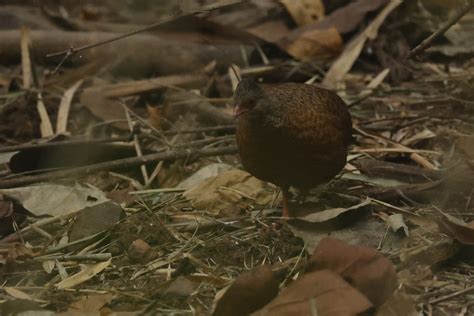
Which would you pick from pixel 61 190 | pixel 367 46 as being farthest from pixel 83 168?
pixel 367 46

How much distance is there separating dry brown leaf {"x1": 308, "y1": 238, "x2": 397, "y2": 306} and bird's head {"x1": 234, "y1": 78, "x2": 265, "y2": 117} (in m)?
0.92

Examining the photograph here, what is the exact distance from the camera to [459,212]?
4.31 metres

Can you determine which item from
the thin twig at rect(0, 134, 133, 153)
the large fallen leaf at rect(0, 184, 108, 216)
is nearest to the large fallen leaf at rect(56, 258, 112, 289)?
the large fallen leaf at rect(0, 184, 108, 216)

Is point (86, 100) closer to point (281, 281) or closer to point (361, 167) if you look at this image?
point (361, 167)

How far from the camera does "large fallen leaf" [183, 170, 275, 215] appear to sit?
4512mm

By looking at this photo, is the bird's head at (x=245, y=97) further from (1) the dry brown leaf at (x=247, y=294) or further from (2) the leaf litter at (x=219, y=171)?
(1) the dry brown leaf at (x=247, y=294)

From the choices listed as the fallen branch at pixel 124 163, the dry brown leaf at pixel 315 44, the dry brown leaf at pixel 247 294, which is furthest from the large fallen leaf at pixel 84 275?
the dry brown leaf at pixel 315 44

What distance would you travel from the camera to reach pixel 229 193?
4578 mm

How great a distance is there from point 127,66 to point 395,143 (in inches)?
88.9

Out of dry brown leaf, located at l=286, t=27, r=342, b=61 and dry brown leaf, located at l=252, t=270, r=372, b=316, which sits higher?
dry brown leaf, located at l=252, t=270, r=372, b=316

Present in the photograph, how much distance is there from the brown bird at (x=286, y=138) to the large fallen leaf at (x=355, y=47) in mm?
2024

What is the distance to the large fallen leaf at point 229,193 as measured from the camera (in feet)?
14.8

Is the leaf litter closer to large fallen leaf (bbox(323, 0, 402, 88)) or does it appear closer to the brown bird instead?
large fallen leaf (bbox(323, 0, 402, 88))

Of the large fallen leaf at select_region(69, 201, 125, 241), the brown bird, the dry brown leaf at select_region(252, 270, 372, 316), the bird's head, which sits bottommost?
the large fallen leaf at select_region(69, 201, 125, 241)
